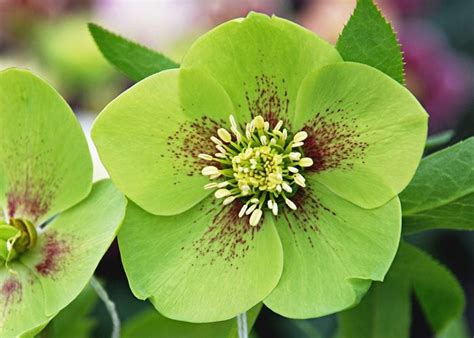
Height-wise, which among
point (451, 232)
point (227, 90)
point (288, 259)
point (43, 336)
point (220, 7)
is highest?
point (227, 90)

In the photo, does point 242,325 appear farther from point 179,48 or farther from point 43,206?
point 179,48

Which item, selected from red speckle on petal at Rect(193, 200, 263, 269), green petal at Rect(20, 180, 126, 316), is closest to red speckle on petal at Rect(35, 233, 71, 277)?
green petal at Rect(20, 180, 126, 316)

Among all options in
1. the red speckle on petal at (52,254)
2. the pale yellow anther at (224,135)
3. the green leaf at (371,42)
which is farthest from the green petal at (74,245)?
the green leaf at (371,42)

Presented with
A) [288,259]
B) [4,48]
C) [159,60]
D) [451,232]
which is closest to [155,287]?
[288,259]

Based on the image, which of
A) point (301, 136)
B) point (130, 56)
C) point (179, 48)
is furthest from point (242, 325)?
point (179, 48)

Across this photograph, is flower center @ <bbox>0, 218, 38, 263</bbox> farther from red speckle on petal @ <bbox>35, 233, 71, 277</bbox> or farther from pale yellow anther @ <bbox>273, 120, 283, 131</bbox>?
pale yellow anther @ <bbox>273, 120, 283, 131</bbox>

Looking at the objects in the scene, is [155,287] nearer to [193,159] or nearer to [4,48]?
[193,159]
